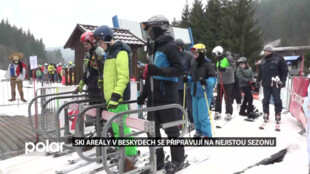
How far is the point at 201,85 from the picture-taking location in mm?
4879

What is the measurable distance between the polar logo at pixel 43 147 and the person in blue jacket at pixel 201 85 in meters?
2.67

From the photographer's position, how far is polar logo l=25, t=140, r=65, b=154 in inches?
188

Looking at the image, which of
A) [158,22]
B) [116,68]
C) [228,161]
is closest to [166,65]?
[158,22]

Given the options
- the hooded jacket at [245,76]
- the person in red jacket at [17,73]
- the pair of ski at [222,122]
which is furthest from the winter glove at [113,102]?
the person in red jacket at [17,73]

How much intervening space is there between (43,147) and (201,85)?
3394mm

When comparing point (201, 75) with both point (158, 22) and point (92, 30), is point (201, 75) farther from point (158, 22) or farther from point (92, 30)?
point (92, 30)

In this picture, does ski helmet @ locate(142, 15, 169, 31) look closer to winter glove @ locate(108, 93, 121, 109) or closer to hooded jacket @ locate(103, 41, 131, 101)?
hooded jacket @ locate(103, 41, 131, 101)

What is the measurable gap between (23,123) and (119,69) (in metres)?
5.29

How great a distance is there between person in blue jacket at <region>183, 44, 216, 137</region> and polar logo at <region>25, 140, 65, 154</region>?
267 cm

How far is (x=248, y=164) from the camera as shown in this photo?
3902mm

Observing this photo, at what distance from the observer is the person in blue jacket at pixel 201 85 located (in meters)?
4.77

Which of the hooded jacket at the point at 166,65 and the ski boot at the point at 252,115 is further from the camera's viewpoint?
the ski boot at the point at 252,115

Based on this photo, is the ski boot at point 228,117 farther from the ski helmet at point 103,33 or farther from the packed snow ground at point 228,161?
the ski helmet at point 103,33

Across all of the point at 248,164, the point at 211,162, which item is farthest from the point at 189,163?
the point at 248,164
